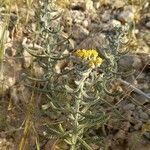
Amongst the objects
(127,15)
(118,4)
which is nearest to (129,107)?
(127,15)

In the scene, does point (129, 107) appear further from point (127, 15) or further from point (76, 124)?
point (127, 15)

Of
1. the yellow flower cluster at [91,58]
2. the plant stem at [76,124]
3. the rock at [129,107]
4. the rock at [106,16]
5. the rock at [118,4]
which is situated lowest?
the rock at [129,107]

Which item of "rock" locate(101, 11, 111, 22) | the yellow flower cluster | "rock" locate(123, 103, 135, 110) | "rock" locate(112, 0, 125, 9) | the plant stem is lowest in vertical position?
"rock" locate(123, 103, 135, 110)

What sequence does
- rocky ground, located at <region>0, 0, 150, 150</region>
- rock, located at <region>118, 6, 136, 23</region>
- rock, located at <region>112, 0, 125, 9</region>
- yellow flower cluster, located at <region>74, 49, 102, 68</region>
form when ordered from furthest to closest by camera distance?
rock, located at <region>112, 0, 125, 9</region> < rock, located at <region>118, 6, 136, 23</region> < rocky ground, located at <region>0, 0, 150, 150</region> < yellow flower cluster, located at <region>74, 49, 102, 68</region>

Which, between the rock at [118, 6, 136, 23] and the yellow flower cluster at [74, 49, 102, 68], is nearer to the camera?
the yellow flower cluster at [74, 49, 102, 68]

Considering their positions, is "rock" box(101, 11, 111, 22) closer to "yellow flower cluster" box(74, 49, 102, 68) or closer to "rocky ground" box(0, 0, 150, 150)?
"rocky ground" box(0, 0, 150, 150)

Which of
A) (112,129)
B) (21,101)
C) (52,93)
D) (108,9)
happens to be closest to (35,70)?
(21,101)

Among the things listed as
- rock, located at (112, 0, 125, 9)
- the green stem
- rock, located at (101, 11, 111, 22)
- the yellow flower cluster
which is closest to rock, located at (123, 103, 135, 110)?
the green stem

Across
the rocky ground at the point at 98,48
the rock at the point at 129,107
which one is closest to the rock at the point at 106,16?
the rocky ground at the point at 98,48

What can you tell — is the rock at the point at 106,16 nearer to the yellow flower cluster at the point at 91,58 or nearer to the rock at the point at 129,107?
the rock at the point at 129,107
